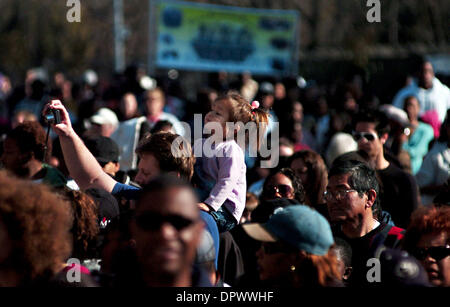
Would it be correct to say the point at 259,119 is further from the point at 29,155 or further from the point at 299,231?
the point at 299,231

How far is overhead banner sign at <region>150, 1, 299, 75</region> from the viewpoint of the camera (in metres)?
15.6

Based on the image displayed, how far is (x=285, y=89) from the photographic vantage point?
1416 cm

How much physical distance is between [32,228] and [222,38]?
1290 centimetres

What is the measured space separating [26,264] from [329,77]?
21.8 metres

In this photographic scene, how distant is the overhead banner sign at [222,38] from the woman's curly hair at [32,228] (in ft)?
40.7

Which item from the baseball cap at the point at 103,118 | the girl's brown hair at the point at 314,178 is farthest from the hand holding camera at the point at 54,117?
the baseball cap at the point at 103,118

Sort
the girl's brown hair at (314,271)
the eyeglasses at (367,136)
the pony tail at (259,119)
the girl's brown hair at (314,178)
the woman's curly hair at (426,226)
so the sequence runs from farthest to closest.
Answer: the eyeglasses at (367,136) → the girl's brown hair at (314,178) → the pony tail at (259,119) → the woman's curly hair at (426,226) → the girl's brown hair at (314,271)

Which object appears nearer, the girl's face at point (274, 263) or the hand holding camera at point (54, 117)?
the girl's face at point (274, 263)

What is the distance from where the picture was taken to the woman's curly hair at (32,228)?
10.3 ft

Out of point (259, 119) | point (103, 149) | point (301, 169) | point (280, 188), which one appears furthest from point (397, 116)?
point (103, 149)

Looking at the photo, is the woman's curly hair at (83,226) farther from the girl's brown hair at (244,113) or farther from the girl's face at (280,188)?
the girl's face at (280,188)

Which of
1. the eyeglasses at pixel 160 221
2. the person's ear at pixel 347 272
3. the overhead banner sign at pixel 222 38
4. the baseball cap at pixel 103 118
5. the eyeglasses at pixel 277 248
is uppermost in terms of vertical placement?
the overhead banner sign at pixel 222 38

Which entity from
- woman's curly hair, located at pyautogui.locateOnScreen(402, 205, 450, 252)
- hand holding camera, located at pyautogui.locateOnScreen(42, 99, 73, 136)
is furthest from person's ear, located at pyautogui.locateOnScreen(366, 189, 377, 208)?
hand holding camera, located at pyautogui.locateOnScreen(42, 99, 73, 136)

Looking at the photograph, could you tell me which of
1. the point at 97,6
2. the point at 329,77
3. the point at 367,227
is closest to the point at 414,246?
the point at 367,227
